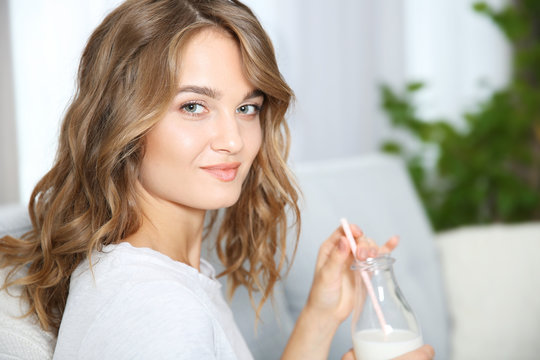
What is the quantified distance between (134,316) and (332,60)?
8.74 ft

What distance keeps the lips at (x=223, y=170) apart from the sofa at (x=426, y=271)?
484 mm

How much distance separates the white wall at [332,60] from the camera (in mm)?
2320

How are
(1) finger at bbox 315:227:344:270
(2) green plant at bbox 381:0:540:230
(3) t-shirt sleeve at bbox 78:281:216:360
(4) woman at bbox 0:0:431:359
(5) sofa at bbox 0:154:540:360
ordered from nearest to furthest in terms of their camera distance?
(3) t-shirt sleeve at bbox 78:281:216:360 → (4) woman at bbox 0:0:431:359 → (1) finger at bbox 315:227:344:270 → (5) sofa at bbox 0:154:540:360 → (2) green plant at bbox 381:0:540:230

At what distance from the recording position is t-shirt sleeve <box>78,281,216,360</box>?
86 cm

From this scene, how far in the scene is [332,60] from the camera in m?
3.35

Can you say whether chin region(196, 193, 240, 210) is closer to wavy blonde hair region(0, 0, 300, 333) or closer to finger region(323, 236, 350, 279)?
wavy blonde hair region(0, 0, 300, 333)

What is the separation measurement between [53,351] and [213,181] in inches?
16.3

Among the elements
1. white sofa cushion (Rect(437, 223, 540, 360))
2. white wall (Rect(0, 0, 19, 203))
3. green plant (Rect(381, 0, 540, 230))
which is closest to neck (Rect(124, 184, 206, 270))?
white sofa cushion (Rect(437, 223, 540, 360))

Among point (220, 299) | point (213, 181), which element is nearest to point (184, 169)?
point (213, 181)

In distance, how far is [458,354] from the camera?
2.01 m

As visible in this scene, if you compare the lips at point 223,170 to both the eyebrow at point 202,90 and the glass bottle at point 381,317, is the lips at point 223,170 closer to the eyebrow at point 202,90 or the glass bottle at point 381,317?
Result: the eyebrow at point 202,90

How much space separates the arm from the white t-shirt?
358 millimetres

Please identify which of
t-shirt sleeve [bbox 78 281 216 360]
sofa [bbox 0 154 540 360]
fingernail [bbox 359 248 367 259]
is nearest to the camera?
t-shirt sleeve [bbox 78 281 216 360]

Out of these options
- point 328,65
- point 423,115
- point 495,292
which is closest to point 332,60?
point 328,65
